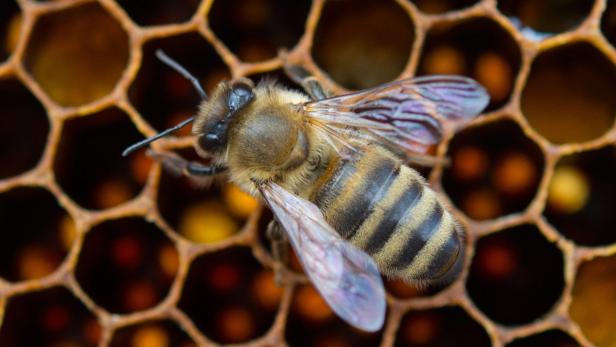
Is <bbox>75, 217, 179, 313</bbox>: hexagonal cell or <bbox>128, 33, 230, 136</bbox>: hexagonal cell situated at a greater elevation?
<bbox>128, 33, 230, 136</bbox>: hexagonal cell

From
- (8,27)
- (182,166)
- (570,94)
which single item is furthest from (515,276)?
(8,27)

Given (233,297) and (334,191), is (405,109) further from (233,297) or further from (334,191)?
(233,297)

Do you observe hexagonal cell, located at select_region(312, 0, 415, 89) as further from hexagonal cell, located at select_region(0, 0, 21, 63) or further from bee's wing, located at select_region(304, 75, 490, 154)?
hexagonal cell, located at select_region(0, 0, 21, 63)

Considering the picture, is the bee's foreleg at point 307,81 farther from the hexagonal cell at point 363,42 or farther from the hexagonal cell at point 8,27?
the hexagonal cell at point 8,27

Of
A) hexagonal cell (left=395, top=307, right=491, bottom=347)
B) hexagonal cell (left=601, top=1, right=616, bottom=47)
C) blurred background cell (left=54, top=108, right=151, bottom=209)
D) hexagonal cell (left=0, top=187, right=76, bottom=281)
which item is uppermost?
hexagonal cell (left=601, top=1, right=616, bottom=47)

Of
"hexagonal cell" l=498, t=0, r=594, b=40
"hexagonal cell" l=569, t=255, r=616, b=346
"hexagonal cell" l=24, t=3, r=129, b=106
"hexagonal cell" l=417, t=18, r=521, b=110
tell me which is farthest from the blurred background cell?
"hexagonal cell" l=569, t=255, r=616, b=346

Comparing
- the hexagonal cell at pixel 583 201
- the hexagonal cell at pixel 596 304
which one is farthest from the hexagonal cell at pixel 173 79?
the hexagonal cell at pixel 596 304

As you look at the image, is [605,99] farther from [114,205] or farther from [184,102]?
[114,205]
